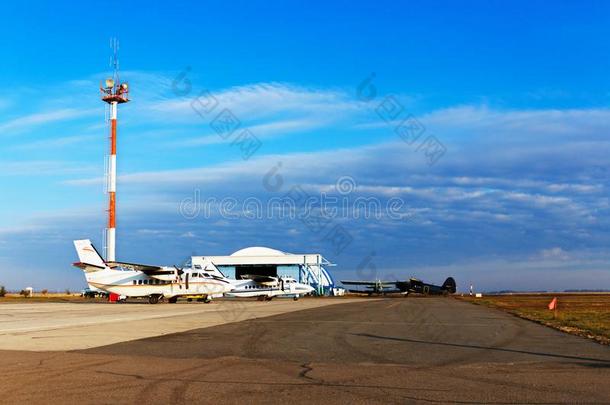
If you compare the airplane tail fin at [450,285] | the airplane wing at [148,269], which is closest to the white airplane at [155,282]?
the airplane wing at [148,269]

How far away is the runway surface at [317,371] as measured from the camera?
30.0 feet

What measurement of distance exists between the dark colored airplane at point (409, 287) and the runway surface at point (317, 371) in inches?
3149

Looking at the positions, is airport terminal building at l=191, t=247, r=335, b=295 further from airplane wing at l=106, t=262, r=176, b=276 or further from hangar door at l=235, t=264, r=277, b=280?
airplane wing at l=106, t=262, r=176, b=276

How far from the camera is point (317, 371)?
1177cm

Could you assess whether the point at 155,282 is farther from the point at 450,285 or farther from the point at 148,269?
the point at 450,285

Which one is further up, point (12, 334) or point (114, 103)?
point (114, 103)

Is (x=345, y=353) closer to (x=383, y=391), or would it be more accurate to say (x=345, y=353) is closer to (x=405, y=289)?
(x=383, y=391)

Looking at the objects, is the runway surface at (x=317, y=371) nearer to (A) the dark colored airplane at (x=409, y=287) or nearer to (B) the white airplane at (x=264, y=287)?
(B) the white airplane at (x=264, y=287)

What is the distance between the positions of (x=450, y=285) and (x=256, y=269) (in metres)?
32.9

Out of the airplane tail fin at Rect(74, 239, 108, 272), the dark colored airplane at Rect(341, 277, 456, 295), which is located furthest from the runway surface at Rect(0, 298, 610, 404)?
the dark colored airplane at Rect(341, 277, 456, 295)

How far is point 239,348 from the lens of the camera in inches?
631

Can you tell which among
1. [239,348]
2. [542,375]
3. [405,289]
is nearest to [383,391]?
[542,375]

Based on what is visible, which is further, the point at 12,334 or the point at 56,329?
the point at 56,329

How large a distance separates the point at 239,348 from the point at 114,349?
3084 millimetres
